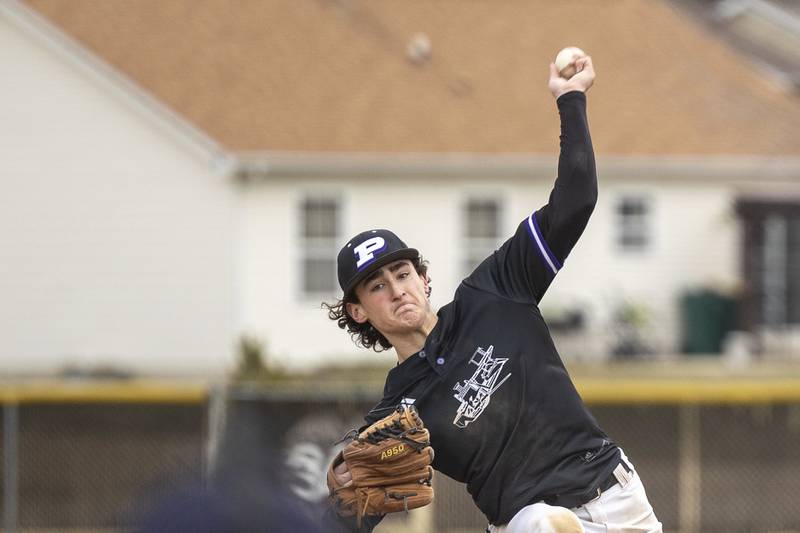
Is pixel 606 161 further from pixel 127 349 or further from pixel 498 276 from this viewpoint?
pixel 498 276

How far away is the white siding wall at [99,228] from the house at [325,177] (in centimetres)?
4

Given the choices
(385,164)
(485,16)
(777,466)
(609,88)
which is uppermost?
(485,16)

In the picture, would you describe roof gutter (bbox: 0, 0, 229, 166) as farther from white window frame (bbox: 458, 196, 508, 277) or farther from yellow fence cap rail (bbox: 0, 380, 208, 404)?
yellow fence cap rail (bbox: 0, 380, 208, 404)

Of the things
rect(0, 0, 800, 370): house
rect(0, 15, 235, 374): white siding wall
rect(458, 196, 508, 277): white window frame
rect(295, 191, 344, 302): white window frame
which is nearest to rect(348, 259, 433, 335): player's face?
rect(0, 0, 800, 370): house

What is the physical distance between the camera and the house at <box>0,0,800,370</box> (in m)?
21.0

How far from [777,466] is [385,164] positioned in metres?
9.84

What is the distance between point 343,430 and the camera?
39.5ft

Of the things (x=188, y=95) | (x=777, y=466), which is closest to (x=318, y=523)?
(x=777, y=466)

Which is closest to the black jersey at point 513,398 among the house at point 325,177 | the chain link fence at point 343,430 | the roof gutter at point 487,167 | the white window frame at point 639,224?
the chain link fence at point 343,430

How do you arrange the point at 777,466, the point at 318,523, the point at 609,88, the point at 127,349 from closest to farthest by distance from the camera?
1. the point at 318,523
2. the point at 777,466
3. the point at 127,349
4. the point at 609,88

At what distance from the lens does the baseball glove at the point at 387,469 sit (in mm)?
4434

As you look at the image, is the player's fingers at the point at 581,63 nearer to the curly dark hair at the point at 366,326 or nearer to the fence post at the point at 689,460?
the curly dark hair at the point at 366,326

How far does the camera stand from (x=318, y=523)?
111 inches

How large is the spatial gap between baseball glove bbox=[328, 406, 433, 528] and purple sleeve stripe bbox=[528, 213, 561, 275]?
27.5 inches
